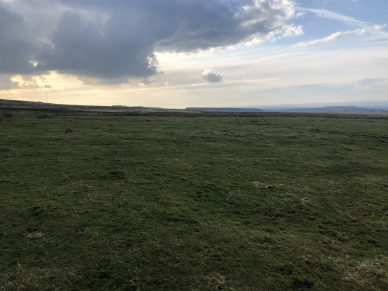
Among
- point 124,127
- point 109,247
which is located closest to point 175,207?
point 109,247

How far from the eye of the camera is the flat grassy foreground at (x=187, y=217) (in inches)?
622

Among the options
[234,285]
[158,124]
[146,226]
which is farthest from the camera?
[158,124]

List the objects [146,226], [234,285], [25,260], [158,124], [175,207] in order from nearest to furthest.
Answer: [234,285] → [25,260] → [146,226] → [175,207] → [158,124]

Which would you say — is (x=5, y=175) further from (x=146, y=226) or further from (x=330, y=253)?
(x=330, y=253)

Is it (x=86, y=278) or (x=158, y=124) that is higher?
(x=158, y=124)

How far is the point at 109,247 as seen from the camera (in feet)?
57.5

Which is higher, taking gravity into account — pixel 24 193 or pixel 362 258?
pixel 24 193

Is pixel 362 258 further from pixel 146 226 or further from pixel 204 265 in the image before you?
pixel 146 226

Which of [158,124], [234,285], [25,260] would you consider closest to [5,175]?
[25,260]

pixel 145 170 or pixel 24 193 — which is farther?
pixel 145 170

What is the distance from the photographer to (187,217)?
2144 cm

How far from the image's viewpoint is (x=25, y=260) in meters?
16.2

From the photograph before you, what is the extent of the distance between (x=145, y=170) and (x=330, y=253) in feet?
54.0

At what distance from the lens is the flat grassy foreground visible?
15.8m
